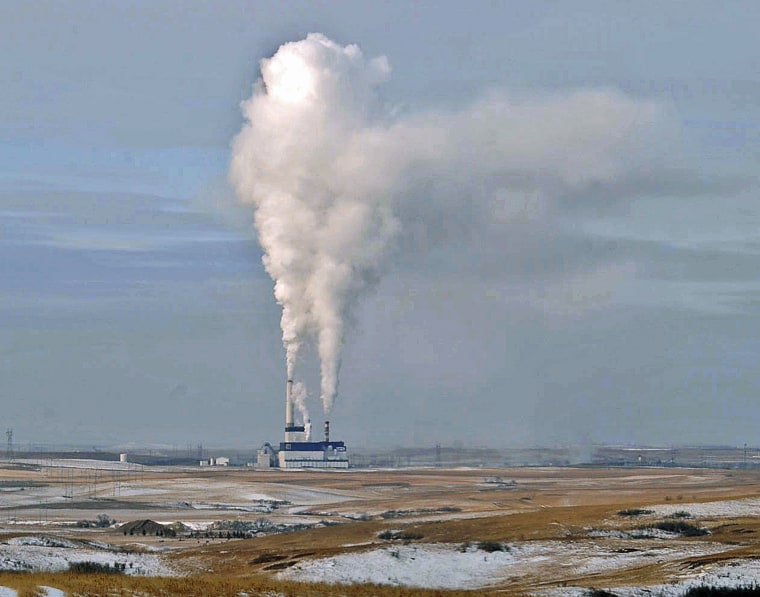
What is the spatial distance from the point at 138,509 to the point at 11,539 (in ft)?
175

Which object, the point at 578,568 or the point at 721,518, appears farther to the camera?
the point at 721,518

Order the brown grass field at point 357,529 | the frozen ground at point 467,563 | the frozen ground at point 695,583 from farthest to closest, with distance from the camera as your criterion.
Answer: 1. the frozen ground at point 467,563
2. the brown grass field at point 357,529
3. the frozen ground at point 695,583

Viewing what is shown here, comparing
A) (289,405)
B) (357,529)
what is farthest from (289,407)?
(357,529)

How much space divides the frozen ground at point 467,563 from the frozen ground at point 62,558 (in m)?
6.67

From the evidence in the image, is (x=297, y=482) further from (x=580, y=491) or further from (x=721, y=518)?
(x=721, y=518)

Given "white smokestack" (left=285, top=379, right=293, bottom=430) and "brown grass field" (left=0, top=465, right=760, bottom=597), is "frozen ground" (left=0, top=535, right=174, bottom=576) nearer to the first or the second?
"brown grass field" (left=0, top=465, right=760, bottom=597)

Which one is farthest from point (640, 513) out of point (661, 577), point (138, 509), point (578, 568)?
point (138, 509)

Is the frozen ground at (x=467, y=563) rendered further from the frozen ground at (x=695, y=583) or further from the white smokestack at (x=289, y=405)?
the white smokestack at (x=289, y=405)

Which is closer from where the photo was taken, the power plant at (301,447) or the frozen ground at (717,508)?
the frozen ground at (717,508)

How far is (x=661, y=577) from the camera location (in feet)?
148

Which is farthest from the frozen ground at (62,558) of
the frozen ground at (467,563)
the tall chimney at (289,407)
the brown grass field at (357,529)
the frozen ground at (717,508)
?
the tall chimney at (289,407)

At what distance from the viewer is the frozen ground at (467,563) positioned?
160 ft

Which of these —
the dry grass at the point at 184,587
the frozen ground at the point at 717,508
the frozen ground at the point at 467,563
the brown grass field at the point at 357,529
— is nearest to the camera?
the dry grass at the point at 184,587

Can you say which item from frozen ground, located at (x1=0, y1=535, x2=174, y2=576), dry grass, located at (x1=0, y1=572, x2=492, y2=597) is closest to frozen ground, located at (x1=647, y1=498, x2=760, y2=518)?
frozen ground, located at (x1=0, y1=535, x2=174, y2=576)
